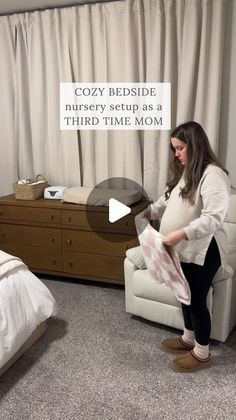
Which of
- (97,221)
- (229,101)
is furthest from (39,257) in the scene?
(229,101)

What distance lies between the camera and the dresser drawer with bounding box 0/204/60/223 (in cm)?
316

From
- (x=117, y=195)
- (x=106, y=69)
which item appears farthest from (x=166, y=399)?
(x=106, y=69)

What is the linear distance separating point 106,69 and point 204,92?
0.91 m

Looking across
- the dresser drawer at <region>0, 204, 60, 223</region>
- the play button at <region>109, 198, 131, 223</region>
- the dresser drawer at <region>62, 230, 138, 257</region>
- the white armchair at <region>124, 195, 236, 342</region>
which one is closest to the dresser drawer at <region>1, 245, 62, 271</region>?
the dresser drawer at <region>62, 230, 138, 257</region>

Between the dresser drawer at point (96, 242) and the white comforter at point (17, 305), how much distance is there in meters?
0.80

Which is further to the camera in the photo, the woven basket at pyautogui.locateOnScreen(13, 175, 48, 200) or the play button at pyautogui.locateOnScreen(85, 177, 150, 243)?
the woven basket at pyautogui.locateOnScreen(13, 175, 48, 200)

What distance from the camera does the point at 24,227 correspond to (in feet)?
10.8

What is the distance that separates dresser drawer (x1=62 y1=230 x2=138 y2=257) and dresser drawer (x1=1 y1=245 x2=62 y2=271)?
6.2 inches

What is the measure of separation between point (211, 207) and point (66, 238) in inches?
67.1

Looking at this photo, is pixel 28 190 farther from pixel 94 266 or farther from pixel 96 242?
pixel 94 266

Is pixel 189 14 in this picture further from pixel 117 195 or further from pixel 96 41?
pixel 117 195

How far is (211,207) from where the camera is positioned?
5.80 feet

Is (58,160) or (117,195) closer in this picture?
(117,195)

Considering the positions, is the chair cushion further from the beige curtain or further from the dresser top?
the beige curtain
